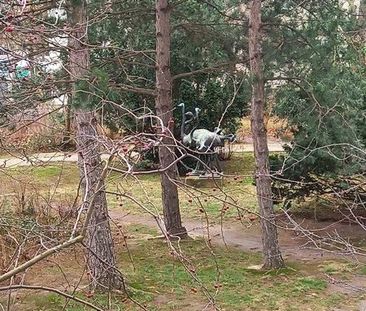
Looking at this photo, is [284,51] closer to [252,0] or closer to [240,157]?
[252,0]

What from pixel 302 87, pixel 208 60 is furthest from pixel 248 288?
pixel 208 60

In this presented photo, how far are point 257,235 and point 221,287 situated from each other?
3696 millimetres

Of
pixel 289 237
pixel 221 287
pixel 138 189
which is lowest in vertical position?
pixel 289 237

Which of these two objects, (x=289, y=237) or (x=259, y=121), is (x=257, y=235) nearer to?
(x=289, y=237)

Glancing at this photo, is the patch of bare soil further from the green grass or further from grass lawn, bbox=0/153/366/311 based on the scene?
the green grass

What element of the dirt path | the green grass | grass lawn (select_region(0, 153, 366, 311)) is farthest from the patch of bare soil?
the green grass

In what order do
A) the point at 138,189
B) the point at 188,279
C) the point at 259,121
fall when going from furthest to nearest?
the point at 138,189 → the point at 259,121 → the point at 188,279

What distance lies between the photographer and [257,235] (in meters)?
10.2

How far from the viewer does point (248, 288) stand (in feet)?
23.9

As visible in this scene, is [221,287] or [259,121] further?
[259,121]

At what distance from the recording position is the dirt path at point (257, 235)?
881cm

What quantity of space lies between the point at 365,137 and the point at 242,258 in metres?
3.13

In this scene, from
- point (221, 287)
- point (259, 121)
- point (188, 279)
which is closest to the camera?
point (221, 287)

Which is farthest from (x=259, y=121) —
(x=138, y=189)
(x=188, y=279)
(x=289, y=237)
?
(x=138, y=189)
